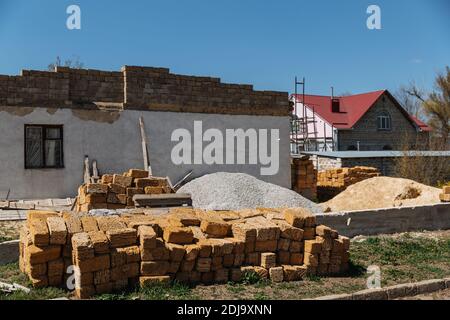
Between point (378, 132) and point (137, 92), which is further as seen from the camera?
point (378, 132)

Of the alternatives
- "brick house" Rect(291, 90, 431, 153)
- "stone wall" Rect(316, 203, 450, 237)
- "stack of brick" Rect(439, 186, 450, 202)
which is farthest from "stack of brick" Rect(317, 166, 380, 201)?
"brick house" Rect(291, 90, 431, 153)

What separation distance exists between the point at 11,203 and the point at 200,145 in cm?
653

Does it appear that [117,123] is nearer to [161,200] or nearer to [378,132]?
[161,200]

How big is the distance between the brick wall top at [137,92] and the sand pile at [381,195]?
4176mm

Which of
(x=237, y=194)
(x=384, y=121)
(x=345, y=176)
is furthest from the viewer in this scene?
(x=384, y=121)

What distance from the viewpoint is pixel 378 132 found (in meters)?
35.6

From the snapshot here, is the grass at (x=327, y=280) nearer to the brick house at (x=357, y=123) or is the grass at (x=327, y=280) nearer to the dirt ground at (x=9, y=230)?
the dirt ground at (x=9, y=230)

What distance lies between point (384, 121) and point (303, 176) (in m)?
20.3

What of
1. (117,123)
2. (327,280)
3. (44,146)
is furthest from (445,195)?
(44,146)

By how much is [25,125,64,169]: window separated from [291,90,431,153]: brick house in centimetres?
2201

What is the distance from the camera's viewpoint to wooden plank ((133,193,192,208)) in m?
10.6

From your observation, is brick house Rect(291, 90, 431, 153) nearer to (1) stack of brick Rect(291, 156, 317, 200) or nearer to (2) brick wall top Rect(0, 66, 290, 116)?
(1) stack of brick Rect(291, 156, 317, 200)

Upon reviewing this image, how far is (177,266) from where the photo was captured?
6430 millimetres

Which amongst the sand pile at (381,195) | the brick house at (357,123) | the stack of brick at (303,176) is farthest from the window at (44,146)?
the brick house at (357,123)
